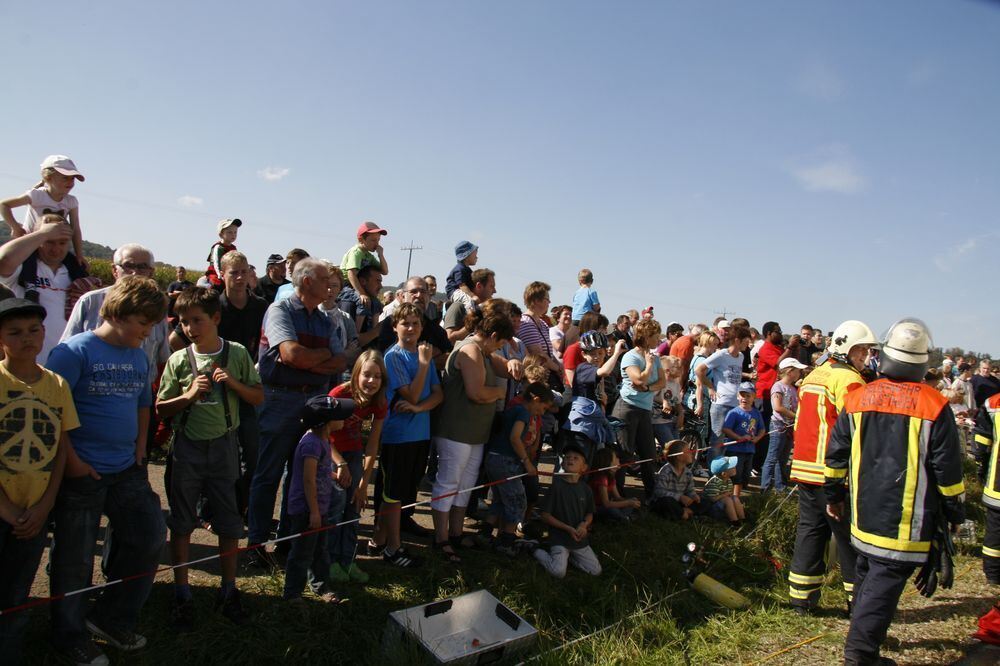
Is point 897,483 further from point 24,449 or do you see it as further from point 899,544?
point 24,449

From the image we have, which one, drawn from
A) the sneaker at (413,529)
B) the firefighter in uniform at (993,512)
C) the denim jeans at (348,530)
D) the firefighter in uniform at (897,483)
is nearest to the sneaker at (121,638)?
the denim jeans at (348,530)

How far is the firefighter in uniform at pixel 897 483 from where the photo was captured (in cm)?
374

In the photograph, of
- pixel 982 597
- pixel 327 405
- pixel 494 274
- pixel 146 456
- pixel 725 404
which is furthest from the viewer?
pixel 725 404

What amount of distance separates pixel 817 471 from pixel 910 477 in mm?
940

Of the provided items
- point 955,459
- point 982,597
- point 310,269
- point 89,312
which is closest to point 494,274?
point 310,269

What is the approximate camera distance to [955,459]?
3.69 m

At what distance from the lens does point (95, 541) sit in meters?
3.24

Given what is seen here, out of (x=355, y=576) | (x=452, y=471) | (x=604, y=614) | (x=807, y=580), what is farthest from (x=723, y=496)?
(x=355, y=576)

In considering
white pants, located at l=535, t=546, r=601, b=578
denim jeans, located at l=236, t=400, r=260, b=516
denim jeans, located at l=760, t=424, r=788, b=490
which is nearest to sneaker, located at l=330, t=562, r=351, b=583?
denim jeans, located at l=236, t=400, r=260, b=516

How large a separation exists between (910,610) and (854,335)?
217cm

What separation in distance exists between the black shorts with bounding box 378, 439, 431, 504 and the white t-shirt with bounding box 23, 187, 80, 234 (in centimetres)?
287

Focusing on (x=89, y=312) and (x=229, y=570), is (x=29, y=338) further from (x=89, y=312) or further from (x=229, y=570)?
(x=229, y=570)

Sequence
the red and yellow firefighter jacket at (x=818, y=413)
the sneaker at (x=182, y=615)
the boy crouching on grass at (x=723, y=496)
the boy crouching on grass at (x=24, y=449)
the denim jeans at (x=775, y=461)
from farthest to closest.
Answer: the denim jeans at (x=775, y=461) < the boy crouching on grass at (x=723, y=496) < the red and yellow firefighter jacket at (x=818, y=413) < the sneaker at (x=182, y=615) < the boy crouching on grass at (x=24, y=449)

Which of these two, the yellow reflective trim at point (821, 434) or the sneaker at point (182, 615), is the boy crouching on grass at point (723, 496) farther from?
the sneaker at point (182, 615)
